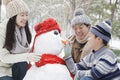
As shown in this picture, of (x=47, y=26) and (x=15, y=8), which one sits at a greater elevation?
(x=15, y=8)

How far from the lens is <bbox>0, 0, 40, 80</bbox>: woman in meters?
2.60

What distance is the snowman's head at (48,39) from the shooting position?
8.35 feet

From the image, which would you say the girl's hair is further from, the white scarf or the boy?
the boy

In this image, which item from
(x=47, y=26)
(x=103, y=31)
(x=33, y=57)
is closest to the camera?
(x=103, y=31)

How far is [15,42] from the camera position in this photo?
267 centimetres

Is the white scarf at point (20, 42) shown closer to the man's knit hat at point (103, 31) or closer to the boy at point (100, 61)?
the boy at point (100, 61)

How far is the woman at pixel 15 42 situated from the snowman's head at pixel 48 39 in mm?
103

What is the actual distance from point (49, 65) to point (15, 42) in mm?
378

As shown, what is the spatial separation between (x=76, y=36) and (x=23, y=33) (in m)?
0.47

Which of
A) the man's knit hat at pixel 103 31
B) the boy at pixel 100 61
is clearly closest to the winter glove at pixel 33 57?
the boy at pixel 100 61

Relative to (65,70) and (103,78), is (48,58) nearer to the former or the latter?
(65,70)

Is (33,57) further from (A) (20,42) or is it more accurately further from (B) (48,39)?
(A) (20,42)

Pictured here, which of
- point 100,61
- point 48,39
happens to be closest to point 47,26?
point 48,39

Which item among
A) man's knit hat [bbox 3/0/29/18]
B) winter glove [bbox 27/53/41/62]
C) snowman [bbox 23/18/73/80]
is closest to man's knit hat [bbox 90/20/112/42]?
snowman [bbox 23/18/73/80]
